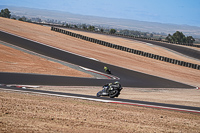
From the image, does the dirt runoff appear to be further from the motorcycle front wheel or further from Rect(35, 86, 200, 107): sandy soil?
Rect(35, 86, 200, 107): sandy soil

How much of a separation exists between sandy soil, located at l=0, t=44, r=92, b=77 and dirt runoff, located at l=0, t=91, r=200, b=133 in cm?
1426

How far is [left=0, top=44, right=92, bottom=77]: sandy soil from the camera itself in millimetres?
24223

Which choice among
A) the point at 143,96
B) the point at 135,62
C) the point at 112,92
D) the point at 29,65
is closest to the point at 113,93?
the point at 112,92

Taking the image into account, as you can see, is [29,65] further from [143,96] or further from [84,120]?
[84,120]

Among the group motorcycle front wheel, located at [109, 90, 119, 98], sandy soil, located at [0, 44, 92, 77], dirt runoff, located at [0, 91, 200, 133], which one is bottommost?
sandy soil, located at [0, 44, 92, 77]

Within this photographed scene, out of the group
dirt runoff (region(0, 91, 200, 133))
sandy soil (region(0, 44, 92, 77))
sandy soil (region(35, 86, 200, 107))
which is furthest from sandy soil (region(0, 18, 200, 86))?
dirt runoff (region(0, 91, 200, 133))

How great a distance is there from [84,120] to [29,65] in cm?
1920

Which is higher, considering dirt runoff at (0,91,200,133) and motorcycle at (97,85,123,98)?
dirt runoff at (0,91,200,133)

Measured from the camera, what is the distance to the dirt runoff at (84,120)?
7.24 metres

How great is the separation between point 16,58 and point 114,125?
75.3 feet

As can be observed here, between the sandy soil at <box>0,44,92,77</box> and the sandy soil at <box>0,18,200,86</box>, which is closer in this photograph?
the sandy soil at <box>0,44,92,77</box>

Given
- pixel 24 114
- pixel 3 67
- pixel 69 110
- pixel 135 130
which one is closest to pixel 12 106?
pixel 24 114

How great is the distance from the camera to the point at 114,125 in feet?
26.1

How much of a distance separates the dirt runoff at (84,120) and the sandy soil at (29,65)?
14257 mm
